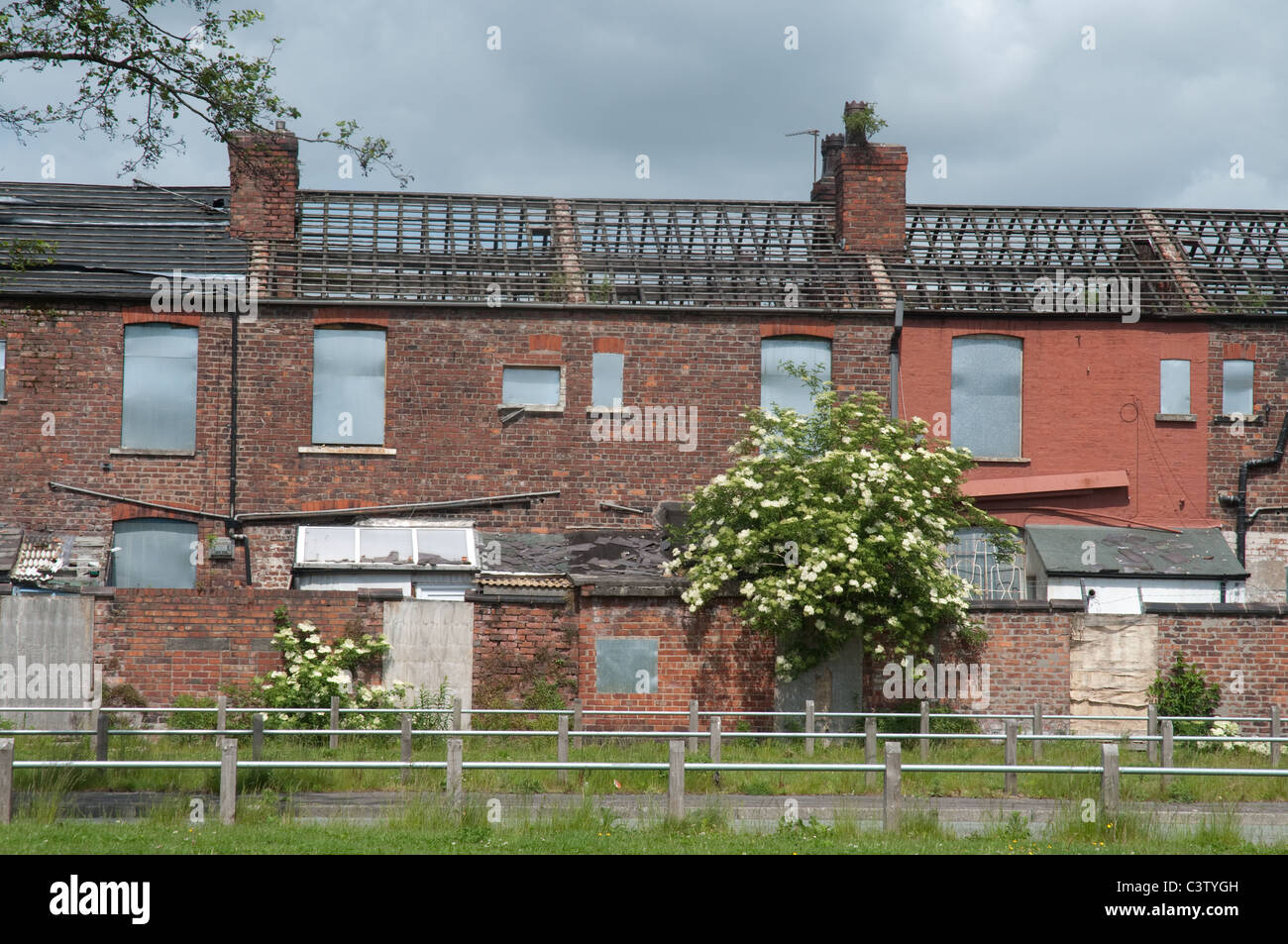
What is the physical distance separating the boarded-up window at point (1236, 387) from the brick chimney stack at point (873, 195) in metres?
6.85

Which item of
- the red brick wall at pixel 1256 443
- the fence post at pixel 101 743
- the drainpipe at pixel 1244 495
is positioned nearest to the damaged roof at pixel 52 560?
the fence post at pixel 101 743

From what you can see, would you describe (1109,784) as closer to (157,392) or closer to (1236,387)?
(1236,387)

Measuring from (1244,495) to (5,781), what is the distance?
22347mm

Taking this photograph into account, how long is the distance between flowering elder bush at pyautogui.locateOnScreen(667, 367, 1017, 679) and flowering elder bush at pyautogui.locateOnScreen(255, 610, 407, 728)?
4856 mm

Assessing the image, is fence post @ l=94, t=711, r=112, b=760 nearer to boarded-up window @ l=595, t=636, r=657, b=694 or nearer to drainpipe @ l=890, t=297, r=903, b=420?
boarded-up window @ l=595, t=636, r=657, b=694

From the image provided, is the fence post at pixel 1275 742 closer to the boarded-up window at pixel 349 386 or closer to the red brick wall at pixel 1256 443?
the red brick wall at pixel 1256 443

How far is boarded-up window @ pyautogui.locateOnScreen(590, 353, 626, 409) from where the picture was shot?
84.5ft

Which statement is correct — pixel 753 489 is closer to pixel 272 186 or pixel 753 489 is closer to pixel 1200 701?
pixel 1200 701

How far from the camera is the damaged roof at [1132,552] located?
24359 millimetres

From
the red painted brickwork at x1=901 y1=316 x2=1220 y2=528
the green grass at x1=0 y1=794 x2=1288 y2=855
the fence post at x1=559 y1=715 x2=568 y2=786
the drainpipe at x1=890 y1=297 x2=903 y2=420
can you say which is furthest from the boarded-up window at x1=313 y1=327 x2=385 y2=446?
the green grass at x1=0 y1=794 x2=1288 y2=855

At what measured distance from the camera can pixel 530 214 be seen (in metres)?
28.7

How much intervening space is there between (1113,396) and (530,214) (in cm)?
1239

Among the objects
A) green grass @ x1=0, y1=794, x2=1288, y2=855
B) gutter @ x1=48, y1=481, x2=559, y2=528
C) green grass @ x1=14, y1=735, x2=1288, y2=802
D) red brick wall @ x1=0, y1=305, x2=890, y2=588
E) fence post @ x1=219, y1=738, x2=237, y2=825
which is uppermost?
red brick wall @ x1=0, y1=305, x2=890, y2=588
